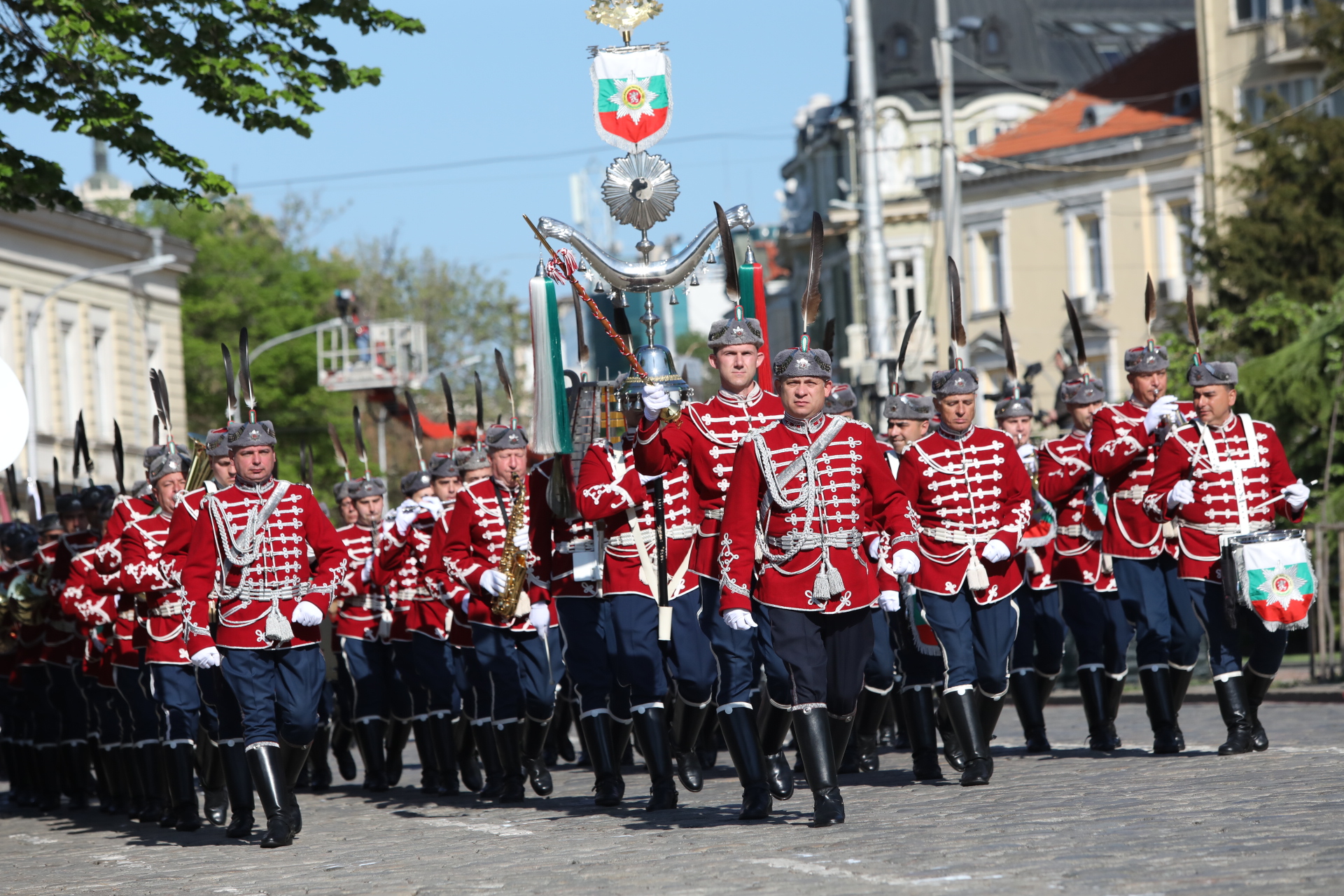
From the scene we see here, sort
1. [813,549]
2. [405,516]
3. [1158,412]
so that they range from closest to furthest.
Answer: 1. [813,549]
2. [1158,412]
3. [405,516]

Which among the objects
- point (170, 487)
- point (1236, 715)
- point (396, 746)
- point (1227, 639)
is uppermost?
point (170, 487)

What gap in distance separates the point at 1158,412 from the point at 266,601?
4932mm

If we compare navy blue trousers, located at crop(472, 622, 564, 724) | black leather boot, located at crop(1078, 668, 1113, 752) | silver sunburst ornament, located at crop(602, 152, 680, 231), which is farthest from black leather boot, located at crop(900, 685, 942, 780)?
silver sunburst ornament, located at crop(602, 152, 680, 231)

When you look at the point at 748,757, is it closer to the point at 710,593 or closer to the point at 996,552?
the point at 710,593

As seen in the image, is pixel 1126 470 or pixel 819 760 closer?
pixel 819 760

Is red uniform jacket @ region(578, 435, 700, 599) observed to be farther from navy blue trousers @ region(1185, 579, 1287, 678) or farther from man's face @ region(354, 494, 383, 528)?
man's face @ region(354, 494, 383, 528)

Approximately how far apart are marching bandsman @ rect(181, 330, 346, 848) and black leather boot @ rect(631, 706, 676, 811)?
1705 millimetres

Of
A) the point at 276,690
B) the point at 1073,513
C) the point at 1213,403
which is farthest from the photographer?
the point at 1073,513

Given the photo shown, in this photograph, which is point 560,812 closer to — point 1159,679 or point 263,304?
point 1159,679

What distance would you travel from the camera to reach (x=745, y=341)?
10.3 meters

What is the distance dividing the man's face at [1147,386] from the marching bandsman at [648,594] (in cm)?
321

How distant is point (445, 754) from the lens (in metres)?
14.4

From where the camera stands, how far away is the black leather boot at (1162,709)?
12602mm

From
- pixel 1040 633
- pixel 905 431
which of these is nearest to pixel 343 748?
pixel 905 431
